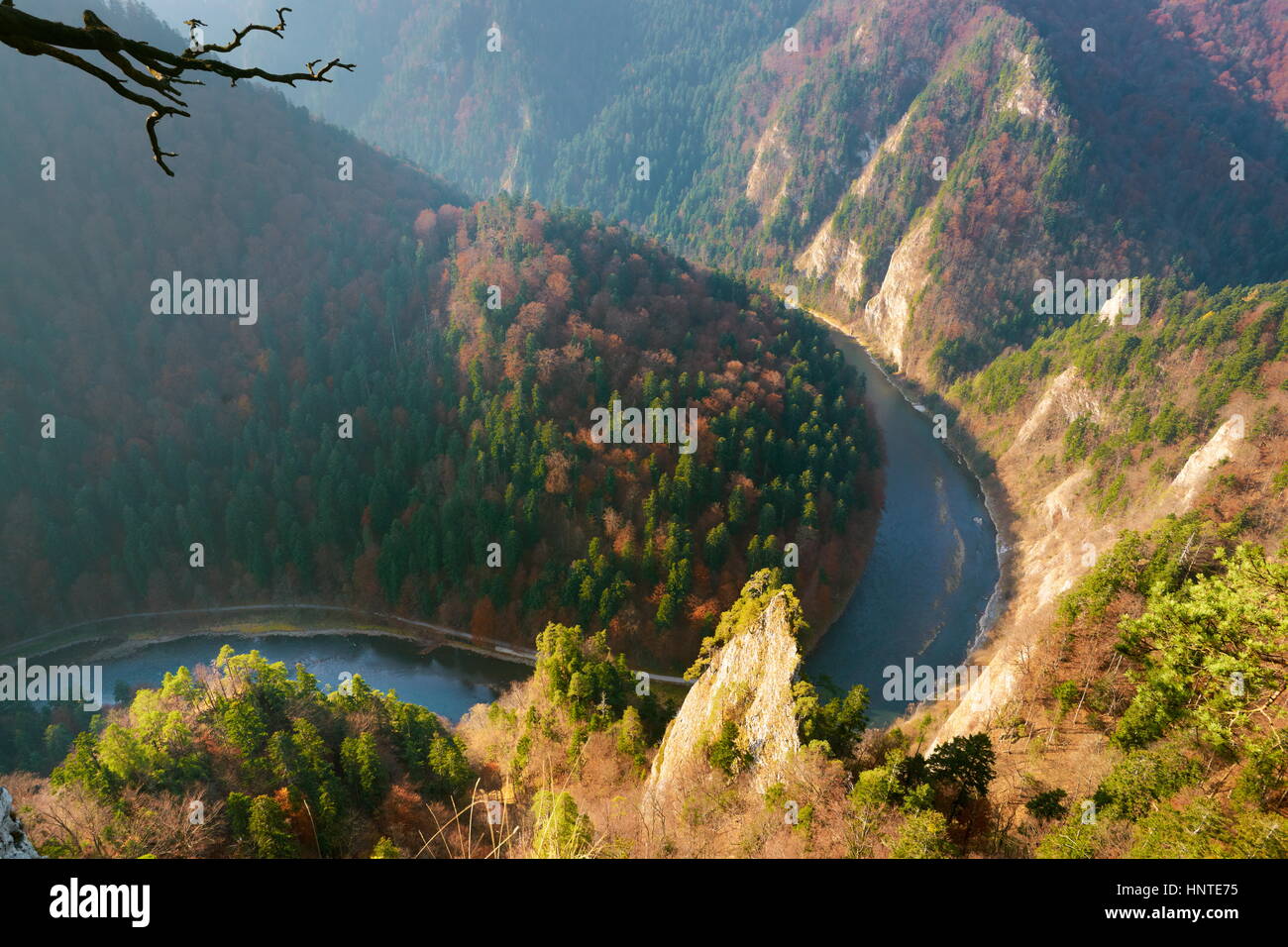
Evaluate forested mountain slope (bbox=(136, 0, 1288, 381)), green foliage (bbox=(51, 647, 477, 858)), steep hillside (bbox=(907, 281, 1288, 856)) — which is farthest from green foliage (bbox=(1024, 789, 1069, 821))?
forested mountain slope (bbox=(136, 0, 1288, 381))

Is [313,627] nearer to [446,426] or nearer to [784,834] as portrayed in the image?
[446,426]

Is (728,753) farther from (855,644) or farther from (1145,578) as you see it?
(855,644)

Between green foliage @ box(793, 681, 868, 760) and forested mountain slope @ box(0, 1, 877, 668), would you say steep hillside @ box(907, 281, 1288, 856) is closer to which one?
green foliage @ box(793, 681, 868, 760)

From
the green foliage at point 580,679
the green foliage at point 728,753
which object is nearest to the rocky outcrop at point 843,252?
the green foliage at point 580,679

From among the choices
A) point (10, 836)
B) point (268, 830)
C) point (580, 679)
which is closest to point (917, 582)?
point (580, 679)

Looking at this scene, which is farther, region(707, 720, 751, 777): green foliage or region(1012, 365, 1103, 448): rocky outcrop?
region(1012, 365, 1103, 448): rocky outcrop

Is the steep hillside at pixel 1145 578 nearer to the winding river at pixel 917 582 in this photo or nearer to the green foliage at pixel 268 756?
the winding river at pixel 917 582

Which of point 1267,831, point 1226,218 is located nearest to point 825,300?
point 1226,218
